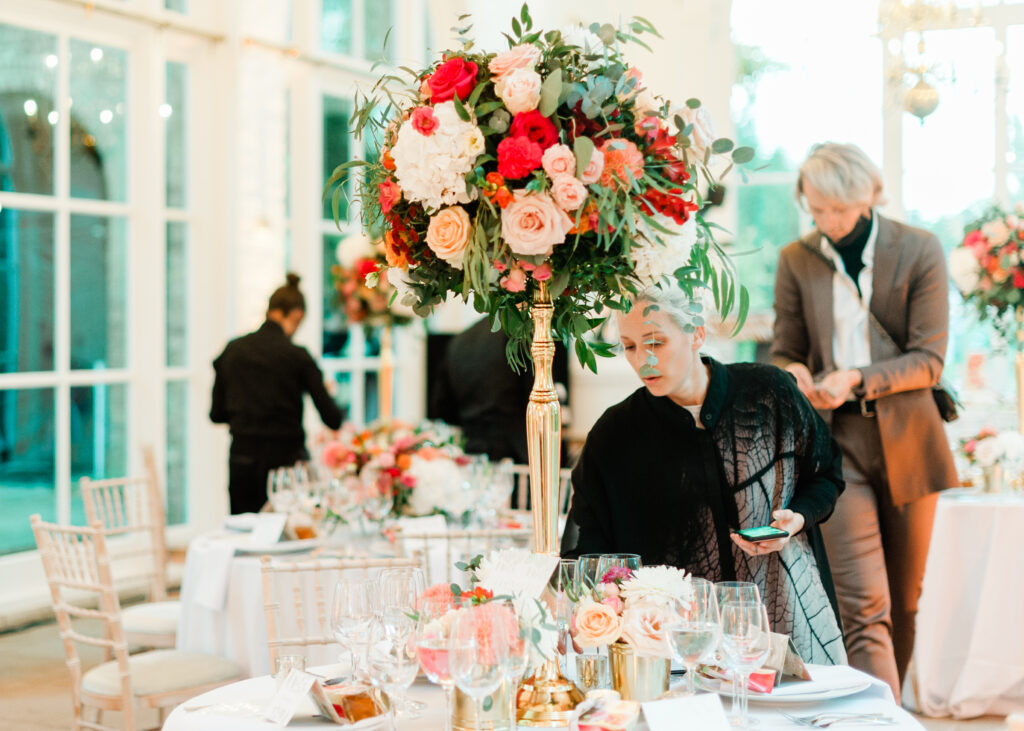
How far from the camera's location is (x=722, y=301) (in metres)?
1.82

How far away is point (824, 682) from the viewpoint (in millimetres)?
1806

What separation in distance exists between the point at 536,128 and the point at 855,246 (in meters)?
2.23

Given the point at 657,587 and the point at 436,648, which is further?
the point at 657,587

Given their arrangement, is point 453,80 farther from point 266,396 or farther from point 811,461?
point 266,396

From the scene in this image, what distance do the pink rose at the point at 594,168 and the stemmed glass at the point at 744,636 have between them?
25.6 inches

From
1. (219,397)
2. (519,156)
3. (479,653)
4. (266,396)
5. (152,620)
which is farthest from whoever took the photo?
(219,397)

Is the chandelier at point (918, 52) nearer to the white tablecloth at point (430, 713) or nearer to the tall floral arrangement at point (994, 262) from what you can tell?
the tall floral arrangement at point (994, 262)

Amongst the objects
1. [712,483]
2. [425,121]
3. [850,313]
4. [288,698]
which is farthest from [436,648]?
[850,313]

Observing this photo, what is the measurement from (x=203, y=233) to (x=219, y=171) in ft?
1.28

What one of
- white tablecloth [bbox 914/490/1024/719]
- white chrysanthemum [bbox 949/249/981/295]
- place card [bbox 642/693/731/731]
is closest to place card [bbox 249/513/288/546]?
place card [bbox 642/693/731/731]

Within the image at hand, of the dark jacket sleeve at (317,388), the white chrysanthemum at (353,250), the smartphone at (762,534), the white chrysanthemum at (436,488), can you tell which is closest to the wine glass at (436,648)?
the smartphone at (762,534)

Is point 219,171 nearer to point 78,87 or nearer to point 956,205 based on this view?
point 78,87

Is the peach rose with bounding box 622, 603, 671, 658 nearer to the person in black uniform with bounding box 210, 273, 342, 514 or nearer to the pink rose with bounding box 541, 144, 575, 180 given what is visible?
the pink rose with bounding box 541, 144, 575, 180

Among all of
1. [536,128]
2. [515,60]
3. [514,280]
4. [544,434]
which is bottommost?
[544,434]
